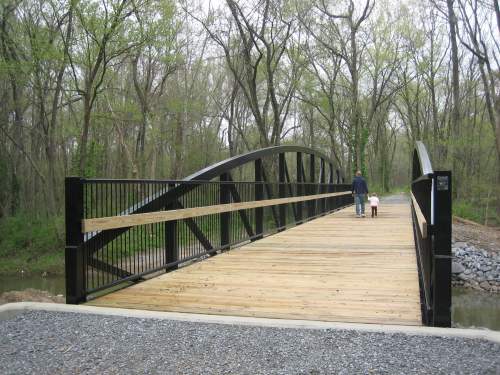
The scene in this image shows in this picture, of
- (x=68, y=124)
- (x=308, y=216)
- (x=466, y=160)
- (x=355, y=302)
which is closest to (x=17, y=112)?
(x=68, y=124)

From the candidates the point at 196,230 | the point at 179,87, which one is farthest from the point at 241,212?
the point at 179,87

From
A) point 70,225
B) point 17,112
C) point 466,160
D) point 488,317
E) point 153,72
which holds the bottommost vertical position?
point 488,317

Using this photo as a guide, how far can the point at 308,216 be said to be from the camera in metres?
13.2

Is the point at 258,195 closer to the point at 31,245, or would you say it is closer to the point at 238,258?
the point at 238,258

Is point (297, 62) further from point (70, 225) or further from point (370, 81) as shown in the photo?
point (70, 225)

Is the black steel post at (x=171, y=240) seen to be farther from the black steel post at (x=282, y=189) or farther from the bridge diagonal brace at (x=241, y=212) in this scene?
the black steel post at (x=282, y=189)

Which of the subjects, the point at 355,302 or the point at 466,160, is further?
the point at 466,160

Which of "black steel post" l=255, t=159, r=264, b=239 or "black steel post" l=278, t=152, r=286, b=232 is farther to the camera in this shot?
"black steel post" l=278, t=152, r=286, b=232

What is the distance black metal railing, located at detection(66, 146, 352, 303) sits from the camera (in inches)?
160

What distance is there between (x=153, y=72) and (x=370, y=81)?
52.1ft

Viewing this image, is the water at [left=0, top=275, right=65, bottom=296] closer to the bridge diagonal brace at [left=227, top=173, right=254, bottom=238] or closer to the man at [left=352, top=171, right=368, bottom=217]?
the bridge diagonal brace at [left=227, top=173, right=254, bottom=238]

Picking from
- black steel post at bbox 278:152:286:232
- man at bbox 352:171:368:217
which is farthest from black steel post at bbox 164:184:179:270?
man at bbox 352:171:368:217

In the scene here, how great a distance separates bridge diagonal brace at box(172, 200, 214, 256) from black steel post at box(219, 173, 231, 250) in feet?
1.88

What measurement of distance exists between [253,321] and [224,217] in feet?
12.4
